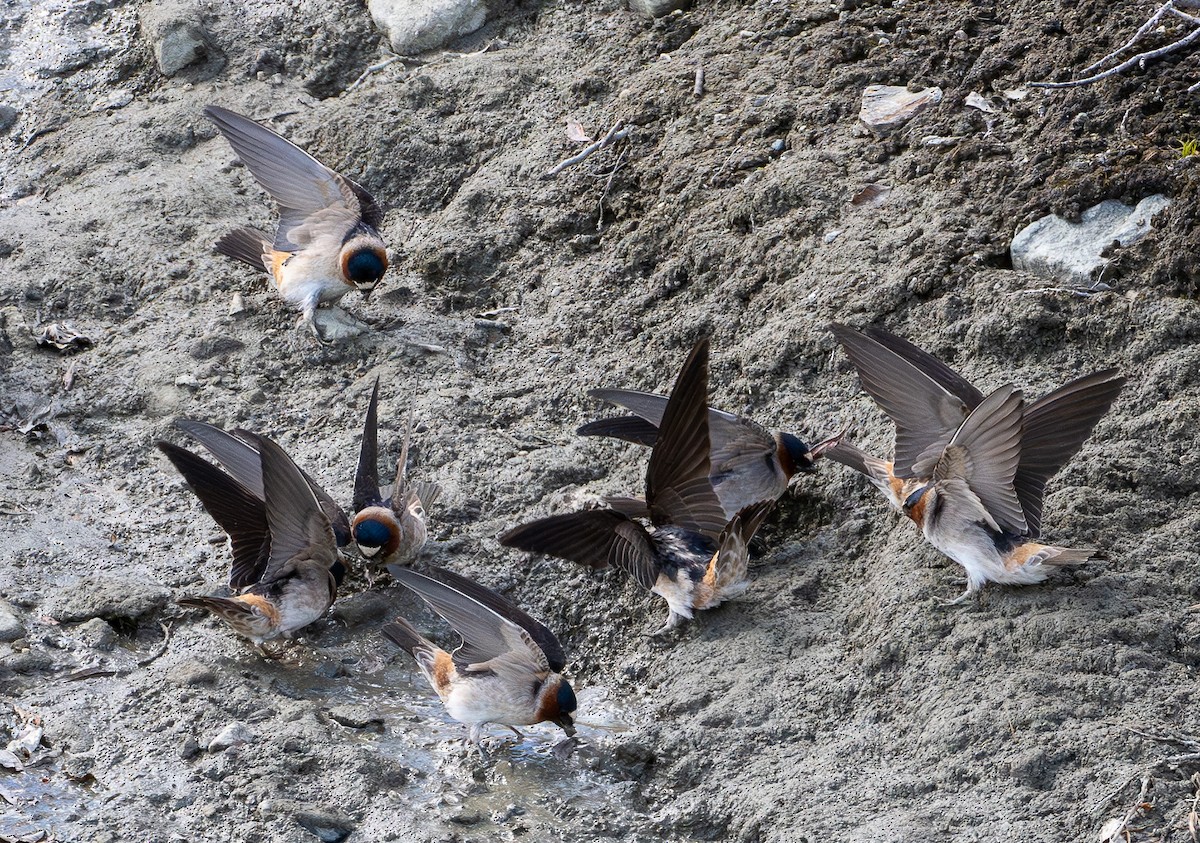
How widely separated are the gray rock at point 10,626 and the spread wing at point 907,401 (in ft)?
10.5

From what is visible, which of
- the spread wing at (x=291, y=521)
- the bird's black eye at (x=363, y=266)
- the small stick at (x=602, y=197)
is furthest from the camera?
the small stick at (x=602, y=197)

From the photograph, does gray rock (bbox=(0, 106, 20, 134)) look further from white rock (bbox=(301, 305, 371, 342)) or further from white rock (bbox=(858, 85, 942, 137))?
white rock (bbox=(858, 85, 942, 137))

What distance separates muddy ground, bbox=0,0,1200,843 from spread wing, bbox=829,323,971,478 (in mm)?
305

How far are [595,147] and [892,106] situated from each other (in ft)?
5.00

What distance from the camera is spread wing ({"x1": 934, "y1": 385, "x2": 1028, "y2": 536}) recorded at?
14.2 feet

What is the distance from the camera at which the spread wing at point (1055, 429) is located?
4.44 metres

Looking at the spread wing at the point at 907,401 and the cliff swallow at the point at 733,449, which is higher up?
the spread wing at the point at 907,401

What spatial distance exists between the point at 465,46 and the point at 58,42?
8.43ft

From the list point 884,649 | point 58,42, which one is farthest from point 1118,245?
point 58,42

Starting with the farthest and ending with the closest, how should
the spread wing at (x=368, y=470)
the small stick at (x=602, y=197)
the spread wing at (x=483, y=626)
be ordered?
the small stick at (x=602, y=197), the spread wing at (x=368, y=470), the spread wing at (x=483, y=626)

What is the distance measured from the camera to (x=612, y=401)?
5625 mm

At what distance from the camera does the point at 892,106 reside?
6.11m

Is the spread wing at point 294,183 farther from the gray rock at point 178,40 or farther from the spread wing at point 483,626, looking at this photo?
the spread wing at point 483,626

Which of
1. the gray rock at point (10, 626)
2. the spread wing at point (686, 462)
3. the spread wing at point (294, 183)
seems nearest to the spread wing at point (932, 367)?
the spread wing at point (686, 462)
